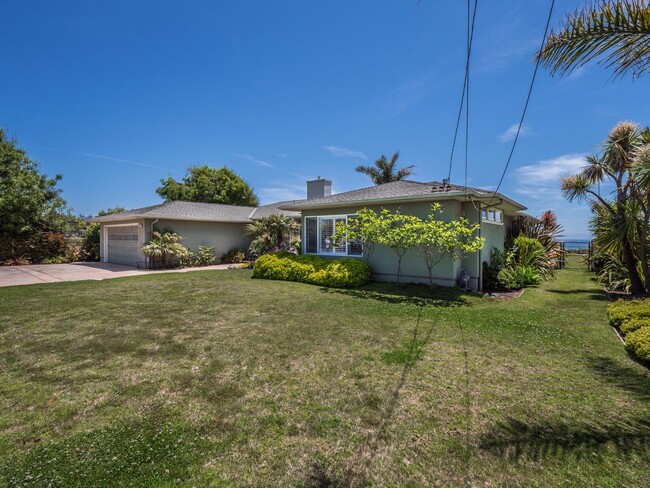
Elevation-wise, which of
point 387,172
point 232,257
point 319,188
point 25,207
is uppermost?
point 387,172

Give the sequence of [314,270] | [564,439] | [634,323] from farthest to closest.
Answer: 1. [314,270]
2. [634,323]
3. [564,439]

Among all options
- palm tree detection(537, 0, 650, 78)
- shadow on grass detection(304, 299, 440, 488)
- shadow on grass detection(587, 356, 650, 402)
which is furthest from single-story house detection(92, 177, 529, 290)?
shadow on grass detection(304, 299, 440, 488)

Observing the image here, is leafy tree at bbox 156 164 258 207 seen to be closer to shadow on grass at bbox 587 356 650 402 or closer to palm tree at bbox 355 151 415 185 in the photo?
palm tree at bbox 355 151 415 185

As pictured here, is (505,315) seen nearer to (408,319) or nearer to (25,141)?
(408,319)

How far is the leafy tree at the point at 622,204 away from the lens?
8.55 metres

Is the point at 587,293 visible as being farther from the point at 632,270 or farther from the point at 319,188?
the point at 319,188

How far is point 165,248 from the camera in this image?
1708cm

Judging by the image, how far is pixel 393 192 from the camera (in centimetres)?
1217

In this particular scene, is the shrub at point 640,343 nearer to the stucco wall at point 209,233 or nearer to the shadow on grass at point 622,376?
the shadow on grass at point 622,376

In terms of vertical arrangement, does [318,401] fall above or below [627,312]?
below

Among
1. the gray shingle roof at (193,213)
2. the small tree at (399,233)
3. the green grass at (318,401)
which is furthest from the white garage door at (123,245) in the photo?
the small tree at (399,233)

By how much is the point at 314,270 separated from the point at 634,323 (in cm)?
885

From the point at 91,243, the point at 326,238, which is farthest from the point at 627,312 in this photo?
the point at 91,243

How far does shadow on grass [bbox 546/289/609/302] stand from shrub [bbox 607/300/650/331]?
111 inches
